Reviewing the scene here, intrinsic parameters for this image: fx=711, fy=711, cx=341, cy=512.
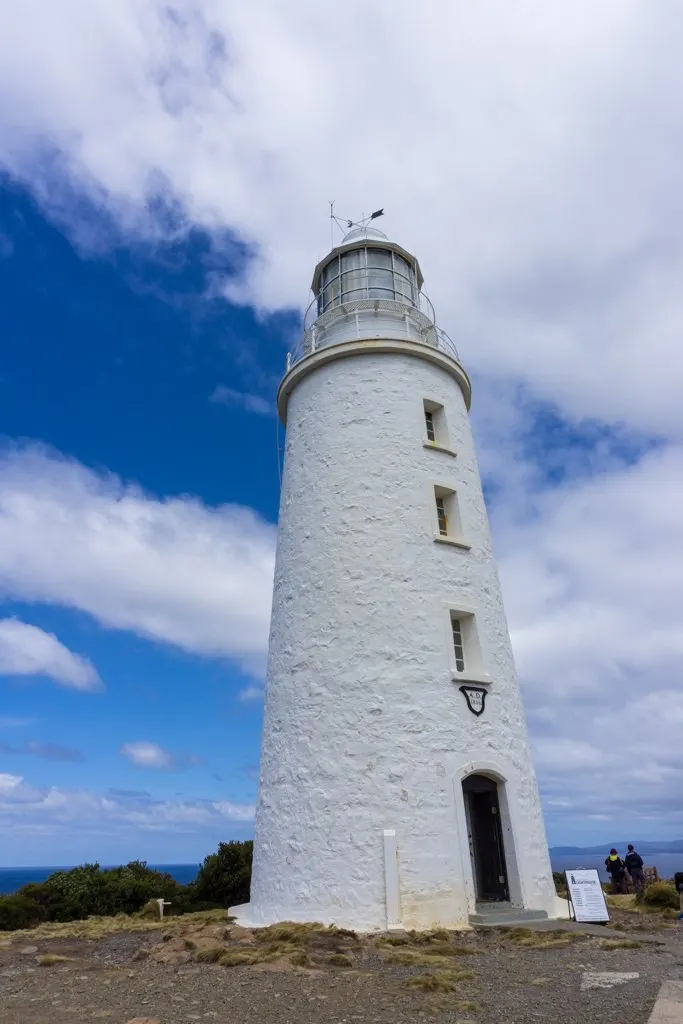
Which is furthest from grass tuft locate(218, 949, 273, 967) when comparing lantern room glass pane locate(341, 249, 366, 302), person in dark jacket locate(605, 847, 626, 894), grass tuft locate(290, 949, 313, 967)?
lantern room glass pane locate(341, 249, 366, 302)

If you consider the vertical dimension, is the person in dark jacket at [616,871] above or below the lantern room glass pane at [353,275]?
below

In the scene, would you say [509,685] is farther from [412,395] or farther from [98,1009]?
[98,1009]

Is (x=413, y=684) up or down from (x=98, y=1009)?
up

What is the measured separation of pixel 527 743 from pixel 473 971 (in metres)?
6.26

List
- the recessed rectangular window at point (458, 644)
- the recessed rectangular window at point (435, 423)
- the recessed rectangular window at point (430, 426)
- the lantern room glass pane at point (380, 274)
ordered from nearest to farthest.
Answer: the recessed rectangular window at point (458, 644) < the recessed rectangular window at point (435, 423) < the recessed rectangular window at point (430, 426) < the lantern room glass pane at point (380, 274)

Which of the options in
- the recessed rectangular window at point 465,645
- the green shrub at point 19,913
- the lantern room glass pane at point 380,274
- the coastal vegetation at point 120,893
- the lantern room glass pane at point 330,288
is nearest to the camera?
the recessed rectangular window at point 465,645

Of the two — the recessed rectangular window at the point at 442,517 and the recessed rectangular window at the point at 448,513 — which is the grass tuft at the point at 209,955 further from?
the recessed rectangular window at the point at 442,517

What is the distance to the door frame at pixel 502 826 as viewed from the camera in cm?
1237

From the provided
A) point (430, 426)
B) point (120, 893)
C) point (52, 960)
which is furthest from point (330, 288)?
point (120, 893)

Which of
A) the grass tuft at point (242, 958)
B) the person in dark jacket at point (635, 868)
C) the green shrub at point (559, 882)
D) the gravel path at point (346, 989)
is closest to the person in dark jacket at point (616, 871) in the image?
the person in dark jacket at point (635, 868)

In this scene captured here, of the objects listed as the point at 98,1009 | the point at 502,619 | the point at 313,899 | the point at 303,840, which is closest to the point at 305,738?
the point at 303,840

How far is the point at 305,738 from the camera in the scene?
1334 centimetres

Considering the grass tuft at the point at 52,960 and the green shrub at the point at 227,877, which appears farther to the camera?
the green shrub at the point at 227,877

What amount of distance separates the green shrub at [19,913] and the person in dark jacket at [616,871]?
566 inches
